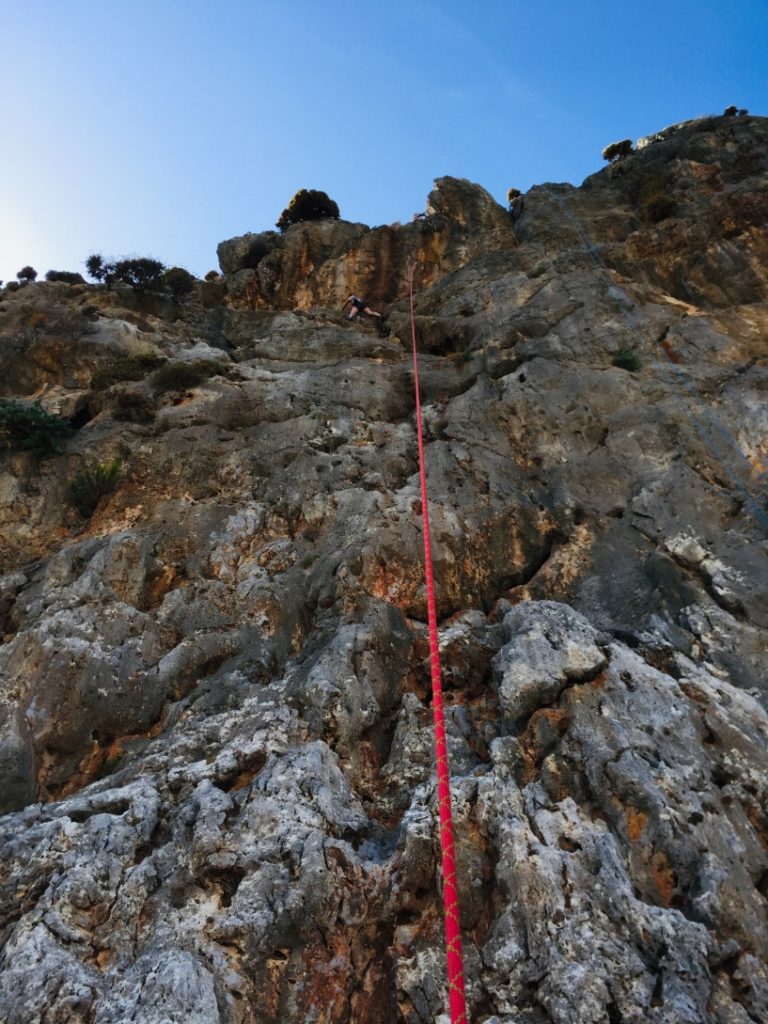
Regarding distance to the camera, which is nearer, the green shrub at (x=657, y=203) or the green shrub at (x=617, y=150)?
the green shrub at (x=657, y=203)

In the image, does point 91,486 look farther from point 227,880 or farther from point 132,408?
point 227,880

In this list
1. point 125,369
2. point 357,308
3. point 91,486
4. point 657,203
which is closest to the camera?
point 91,486

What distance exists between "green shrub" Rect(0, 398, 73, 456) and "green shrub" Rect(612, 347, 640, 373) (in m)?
13.5

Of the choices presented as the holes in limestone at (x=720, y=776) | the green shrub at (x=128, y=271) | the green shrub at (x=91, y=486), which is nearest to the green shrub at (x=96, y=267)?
the green shrub at (x=128, y=271)

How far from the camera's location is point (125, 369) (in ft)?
56.8

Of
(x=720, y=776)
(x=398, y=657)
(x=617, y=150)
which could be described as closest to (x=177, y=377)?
(x=398, y=657)

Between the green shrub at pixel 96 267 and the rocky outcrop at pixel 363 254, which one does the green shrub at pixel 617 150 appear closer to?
the rocky outcrop at pixel 363 254

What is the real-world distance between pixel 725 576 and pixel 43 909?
10298mm

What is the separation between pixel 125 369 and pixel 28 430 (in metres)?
3.75

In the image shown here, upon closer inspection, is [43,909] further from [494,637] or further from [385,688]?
[494,637]

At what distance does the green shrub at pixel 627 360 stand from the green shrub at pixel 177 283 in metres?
15.5

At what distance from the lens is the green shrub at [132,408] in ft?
51.9

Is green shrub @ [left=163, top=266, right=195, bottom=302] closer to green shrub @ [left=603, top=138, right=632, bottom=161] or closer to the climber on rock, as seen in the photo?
the climber on rock

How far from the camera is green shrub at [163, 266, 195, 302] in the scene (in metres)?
23.1
